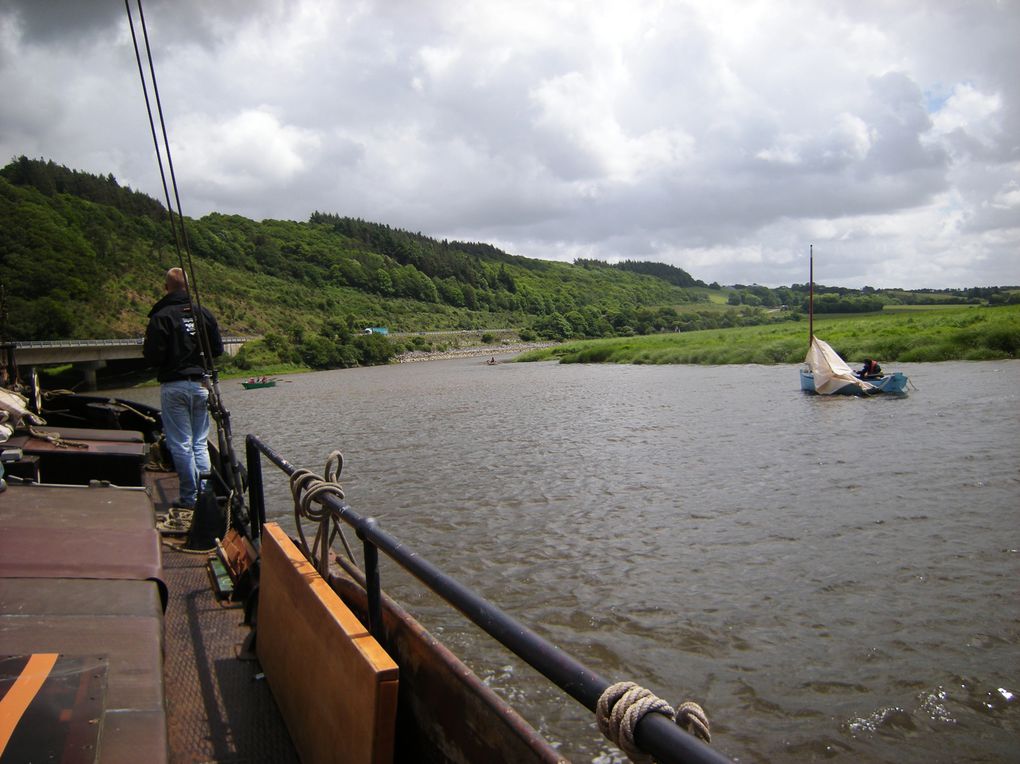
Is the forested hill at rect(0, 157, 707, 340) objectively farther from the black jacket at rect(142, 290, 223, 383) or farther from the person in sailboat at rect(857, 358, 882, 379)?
the person in sailboat at rect(857, 358, 882, 379)

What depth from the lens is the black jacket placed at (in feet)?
23.1

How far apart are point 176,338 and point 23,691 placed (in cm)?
512

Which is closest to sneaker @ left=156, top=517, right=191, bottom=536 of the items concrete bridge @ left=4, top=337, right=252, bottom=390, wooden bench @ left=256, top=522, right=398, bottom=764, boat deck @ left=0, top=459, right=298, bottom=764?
boat deck @ left=0, top=459, right=298, bottom=764

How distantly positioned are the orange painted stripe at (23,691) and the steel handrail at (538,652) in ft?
3.83

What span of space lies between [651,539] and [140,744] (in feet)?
28.9

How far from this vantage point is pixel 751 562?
929 cm

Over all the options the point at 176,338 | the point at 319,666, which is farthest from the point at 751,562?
the point at 319,666

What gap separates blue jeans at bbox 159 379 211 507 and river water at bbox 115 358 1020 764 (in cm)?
267

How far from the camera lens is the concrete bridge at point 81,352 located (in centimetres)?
5294

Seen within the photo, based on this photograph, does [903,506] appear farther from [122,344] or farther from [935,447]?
[122,344]

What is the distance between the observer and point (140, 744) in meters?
2.42

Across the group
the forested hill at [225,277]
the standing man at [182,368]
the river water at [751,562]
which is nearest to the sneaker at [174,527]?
the standing man at [182,368]

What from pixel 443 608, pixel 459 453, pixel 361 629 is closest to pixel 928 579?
pixel 443 608

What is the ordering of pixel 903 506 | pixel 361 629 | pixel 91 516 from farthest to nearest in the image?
pixel 903 506 → pixel 91 516 → pixel 361 629
